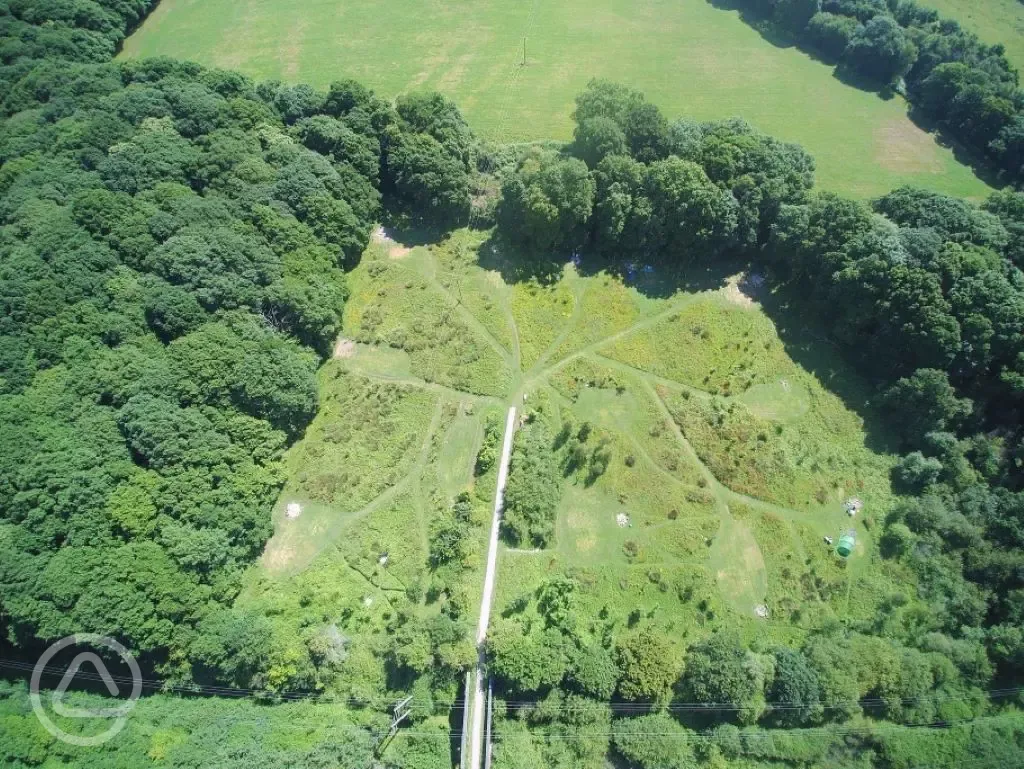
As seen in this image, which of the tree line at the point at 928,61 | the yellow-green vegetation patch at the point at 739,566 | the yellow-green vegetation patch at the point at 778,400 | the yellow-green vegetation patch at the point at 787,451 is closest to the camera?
the yellow-green vegetation patch at the point at 739,566

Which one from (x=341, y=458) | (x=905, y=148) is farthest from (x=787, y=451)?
(x=905, y=148)

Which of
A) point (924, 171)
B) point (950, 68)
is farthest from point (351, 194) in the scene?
point (950, 68)

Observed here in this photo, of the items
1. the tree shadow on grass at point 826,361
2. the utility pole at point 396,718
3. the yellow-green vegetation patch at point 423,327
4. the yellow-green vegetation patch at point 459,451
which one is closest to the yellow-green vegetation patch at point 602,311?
the yellow-green vegetation patch at point 423,327

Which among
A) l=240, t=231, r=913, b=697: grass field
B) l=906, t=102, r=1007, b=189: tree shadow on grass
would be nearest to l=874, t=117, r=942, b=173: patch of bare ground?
l=906, t=102, r=1007, b=189: tree shadow on grass

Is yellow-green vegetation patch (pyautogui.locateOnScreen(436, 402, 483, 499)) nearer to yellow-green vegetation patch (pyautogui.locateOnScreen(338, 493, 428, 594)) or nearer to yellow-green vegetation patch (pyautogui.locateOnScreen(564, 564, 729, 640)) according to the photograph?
yellow-green vegetation patch (pyautogui.locateOnScreen(338, 493, 428, 594))

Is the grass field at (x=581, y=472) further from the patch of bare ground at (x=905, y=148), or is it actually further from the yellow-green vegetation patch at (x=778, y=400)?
the patch of bare ground at (x=905, y=148)

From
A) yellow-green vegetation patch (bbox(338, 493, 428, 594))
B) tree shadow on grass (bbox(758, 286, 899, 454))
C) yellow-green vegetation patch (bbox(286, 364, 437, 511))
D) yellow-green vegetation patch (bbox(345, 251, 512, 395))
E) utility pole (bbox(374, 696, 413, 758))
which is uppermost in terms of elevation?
tree shadow on grass (bbox(758, 286, 899, 454))
